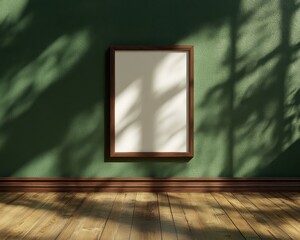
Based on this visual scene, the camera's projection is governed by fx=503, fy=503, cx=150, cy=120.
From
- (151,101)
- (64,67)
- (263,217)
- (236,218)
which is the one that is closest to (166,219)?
(236,218)

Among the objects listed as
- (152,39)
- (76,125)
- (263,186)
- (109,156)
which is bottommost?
(263,186)

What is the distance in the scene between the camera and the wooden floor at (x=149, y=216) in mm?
2570

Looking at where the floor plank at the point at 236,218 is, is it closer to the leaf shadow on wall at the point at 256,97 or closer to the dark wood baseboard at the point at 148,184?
the dark wood baseboard at the point at 148,184

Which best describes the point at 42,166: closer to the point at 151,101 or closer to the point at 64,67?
the point at 64,67

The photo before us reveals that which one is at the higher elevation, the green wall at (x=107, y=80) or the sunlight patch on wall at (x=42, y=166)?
the green wall at (x=107, y=80)

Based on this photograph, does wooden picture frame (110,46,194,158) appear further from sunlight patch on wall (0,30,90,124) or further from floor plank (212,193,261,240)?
floor plank (212,193,261,240)

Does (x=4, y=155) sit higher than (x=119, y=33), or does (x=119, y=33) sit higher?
(x=119, y=33)

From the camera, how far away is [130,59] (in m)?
3.66

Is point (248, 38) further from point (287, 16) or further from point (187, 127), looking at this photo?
point (187, 127)

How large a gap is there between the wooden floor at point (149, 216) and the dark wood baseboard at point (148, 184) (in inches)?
3.2

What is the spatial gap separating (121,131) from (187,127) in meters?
0.48

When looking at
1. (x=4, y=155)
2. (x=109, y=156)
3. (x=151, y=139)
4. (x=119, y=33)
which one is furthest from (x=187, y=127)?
(x=4, y=155)

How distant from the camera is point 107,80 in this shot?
3.68 m

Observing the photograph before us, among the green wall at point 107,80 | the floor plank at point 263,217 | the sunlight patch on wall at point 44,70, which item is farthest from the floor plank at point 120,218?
the sunlight patch on wall at point 44,70
